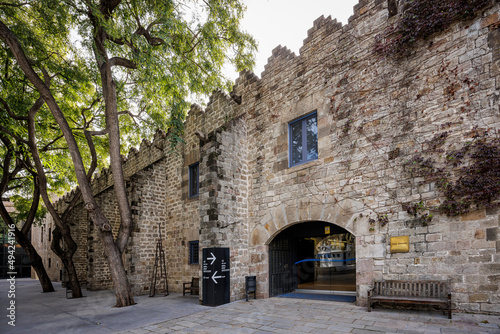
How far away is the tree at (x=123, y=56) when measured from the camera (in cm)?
797

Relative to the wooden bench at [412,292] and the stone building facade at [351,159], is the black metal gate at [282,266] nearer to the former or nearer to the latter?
the stone building facade at [351,159]

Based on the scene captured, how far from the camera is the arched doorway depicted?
8156mm

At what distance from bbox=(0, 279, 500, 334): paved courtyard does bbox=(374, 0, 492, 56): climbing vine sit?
4951 mm

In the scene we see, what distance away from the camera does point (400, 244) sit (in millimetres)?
5621

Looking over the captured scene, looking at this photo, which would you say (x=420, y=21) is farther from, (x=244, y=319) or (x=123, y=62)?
(x=123, y=62)

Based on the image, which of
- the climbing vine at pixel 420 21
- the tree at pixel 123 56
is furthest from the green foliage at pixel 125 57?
the climbing vine at pixel 420 21

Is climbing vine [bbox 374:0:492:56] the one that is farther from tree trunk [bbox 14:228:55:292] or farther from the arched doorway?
tree trunk [bbox 14:228:55:292]

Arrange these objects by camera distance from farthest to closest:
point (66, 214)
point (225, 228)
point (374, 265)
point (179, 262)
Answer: point (66, 214) → point (179, 262) → point (225, 228) → point (374, 265)

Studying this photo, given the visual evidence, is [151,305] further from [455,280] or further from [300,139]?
[455,280]

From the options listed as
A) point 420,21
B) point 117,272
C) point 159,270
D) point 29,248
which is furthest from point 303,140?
point 29,248

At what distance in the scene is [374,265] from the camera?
234 inches

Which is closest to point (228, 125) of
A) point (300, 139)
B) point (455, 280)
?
point (300, 139)

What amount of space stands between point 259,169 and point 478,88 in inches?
206

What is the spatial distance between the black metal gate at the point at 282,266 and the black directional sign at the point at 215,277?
136 cm
